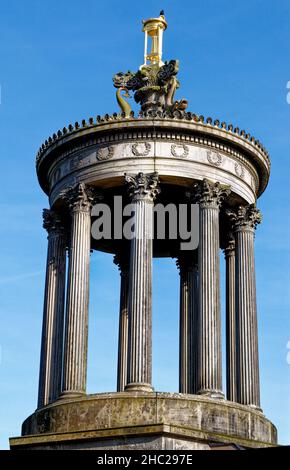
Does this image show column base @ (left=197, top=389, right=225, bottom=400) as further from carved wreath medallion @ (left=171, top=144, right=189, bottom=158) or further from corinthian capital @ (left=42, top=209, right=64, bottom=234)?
corinthian capital @ (left=42, top=209, right=64, bottom=234)

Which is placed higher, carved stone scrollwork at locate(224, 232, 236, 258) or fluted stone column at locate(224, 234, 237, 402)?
carved stone scrollwork at locate(224, 232, 236, 258)

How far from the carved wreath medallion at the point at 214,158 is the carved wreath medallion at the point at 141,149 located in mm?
2747

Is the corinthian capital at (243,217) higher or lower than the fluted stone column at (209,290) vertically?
higher

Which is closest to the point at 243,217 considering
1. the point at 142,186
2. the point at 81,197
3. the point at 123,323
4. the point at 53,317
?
the point at 142,186

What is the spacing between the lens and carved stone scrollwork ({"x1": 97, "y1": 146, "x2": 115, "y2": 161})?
51219mm

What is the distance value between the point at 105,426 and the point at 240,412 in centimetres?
564

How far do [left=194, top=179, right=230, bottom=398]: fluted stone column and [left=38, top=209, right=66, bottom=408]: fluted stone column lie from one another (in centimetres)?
684

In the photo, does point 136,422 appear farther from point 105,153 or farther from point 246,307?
point 105,153

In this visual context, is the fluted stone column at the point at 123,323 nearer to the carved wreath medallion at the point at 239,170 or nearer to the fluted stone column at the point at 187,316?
the fluted stone column at the point at 187,316

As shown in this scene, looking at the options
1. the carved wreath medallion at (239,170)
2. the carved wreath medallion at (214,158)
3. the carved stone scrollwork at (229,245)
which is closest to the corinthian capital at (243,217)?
the carved wreath medallion at (239,170)

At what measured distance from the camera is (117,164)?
167 feet

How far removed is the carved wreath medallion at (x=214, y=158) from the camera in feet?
169

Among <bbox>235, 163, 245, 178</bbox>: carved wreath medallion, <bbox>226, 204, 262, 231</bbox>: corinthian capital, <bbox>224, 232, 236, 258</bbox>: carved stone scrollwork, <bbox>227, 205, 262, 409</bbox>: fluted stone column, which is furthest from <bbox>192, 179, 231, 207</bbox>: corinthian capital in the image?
<bbox>224, 232, 236, 258</bbox>: carved stone scrollwork

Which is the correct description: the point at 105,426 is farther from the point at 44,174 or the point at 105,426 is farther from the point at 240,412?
the point at 44,174
